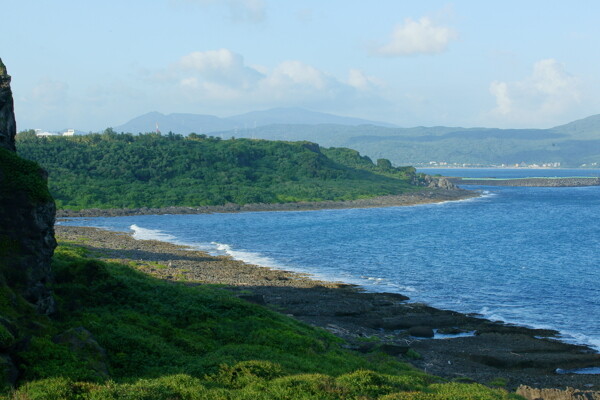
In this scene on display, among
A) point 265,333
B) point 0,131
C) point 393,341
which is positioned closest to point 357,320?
point 393,341

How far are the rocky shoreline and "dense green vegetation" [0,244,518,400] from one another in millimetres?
3769

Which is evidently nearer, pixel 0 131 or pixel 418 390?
pixel 418 390

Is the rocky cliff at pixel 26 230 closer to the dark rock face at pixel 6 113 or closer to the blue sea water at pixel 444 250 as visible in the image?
the dark rock face at pixel 6 113

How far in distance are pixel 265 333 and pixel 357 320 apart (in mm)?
12134

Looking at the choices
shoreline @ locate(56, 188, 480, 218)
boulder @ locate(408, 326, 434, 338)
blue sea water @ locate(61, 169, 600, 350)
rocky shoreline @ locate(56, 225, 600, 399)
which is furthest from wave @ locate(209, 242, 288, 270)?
shoreline @ locate(56, 188, 480, 218)

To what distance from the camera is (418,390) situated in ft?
68.8

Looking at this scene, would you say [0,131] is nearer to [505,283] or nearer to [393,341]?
[393,341]

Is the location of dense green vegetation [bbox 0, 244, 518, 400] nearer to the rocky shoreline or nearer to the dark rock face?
the rocky shoreline

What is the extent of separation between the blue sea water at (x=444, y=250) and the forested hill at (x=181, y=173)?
2030cm

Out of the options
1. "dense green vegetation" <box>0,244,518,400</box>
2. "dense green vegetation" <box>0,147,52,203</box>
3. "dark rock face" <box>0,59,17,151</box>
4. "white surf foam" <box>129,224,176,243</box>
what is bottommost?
"white surf foam" <box>129,224,176,243</box>

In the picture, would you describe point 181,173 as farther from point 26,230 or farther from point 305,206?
point 26,230

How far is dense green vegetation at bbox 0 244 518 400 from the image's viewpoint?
61.2 feet

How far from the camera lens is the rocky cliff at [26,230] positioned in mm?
23297

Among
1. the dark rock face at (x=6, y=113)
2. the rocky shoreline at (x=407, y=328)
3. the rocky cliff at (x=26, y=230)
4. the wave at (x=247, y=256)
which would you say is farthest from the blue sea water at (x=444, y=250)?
the dark rock face at (x=6, y=113)
